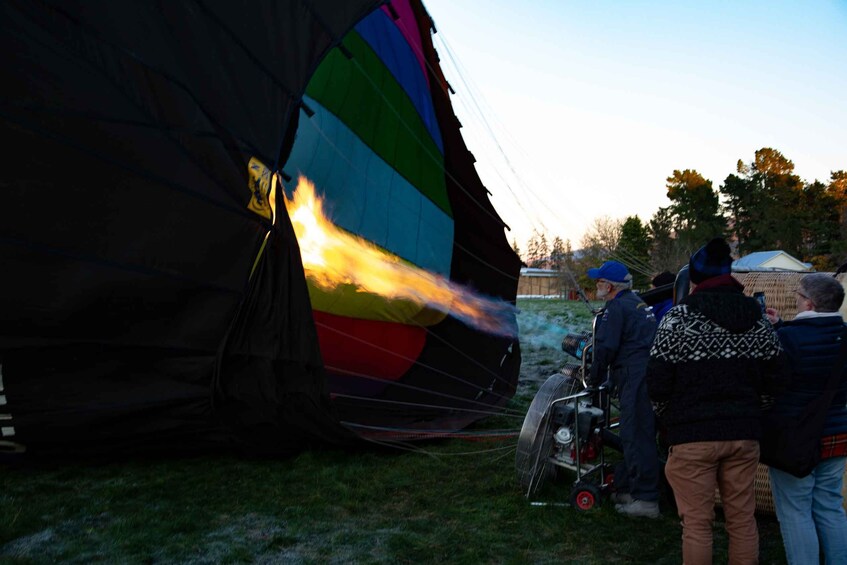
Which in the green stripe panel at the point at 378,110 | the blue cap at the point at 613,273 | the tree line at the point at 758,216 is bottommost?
the blue cap at the point at 613,273

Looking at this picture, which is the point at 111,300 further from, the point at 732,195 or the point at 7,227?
the point at 732,195

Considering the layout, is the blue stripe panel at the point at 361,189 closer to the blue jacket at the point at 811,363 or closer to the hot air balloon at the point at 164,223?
the hot air balloon at the point at 164,223

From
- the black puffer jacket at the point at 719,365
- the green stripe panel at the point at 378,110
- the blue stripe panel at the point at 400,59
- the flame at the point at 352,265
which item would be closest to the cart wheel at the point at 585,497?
the black puffer jacket at the point at 719,365

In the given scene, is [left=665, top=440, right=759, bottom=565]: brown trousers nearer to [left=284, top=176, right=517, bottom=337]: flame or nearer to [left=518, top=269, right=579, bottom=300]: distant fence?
[left=284, top=176, right=517, bottom=337]: flame

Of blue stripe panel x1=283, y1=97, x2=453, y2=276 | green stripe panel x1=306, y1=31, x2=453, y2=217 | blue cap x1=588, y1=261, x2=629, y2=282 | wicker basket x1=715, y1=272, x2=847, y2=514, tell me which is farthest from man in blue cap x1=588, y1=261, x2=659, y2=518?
green stripe panel x1=306, y1=31, x2=453, y2=217

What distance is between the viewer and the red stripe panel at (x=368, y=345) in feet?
15.5

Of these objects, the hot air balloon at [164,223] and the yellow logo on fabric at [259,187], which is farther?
the yellow logo on fabric at [259,187]

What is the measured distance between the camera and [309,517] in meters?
3.32

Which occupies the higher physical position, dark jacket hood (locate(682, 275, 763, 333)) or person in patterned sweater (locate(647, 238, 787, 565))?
dark jacket hood (locate(682, 275, 763, 333))

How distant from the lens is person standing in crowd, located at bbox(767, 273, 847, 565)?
8.17ft

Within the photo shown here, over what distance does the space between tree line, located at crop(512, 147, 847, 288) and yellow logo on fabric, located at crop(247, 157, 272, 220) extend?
78.8ft

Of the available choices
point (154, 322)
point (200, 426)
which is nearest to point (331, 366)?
point (200, 426)

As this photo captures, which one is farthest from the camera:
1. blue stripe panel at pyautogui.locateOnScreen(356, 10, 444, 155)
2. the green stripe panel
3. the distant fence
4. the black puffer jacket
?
the distant fence

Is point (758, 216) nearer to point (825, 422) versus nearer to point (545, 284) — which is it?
point (545, 284)
